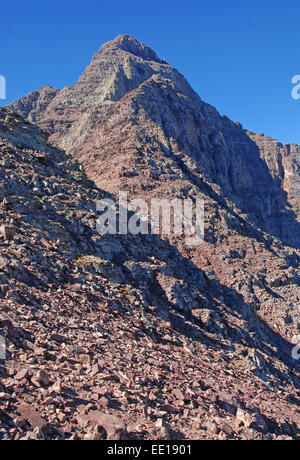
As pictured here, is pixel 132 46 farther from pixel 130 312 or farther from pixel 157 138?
pixel 130 312

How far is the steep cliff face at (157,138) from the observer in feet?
123

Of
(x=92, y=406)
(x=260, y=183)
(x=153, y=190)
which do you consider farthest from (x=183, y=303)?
(x=260, y=183)

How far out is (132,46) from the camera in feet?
245

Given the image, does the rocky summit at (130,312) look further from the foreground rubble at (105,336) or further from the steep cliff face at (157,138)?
the steep cliff face at (157,138)

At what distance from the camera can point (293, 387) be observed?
15.9 metres

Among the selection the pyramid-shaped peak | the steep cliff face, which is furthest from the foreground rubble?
the pyramid-shaped peak

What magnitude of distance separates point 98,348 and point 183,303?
25.8 feet

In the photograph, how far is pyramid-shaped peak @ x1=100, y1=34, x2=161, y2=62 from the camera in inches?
2798

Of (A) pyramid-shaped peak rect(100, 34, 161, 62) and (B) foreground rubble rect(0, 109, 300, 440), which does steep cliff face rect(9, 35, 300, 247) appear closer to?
(A) pyramid-shaped peak rect(100, 34, 161, 62)

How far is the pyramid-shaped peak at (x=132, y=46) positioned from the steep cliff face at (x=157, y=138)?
205mm

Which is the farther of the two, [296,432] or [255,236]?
[255,236]

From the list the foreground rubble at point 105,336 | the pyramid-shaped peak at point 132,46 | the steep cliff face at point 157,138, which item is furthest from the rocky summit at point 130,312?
the pyramid-shaped peak at point 132,46
